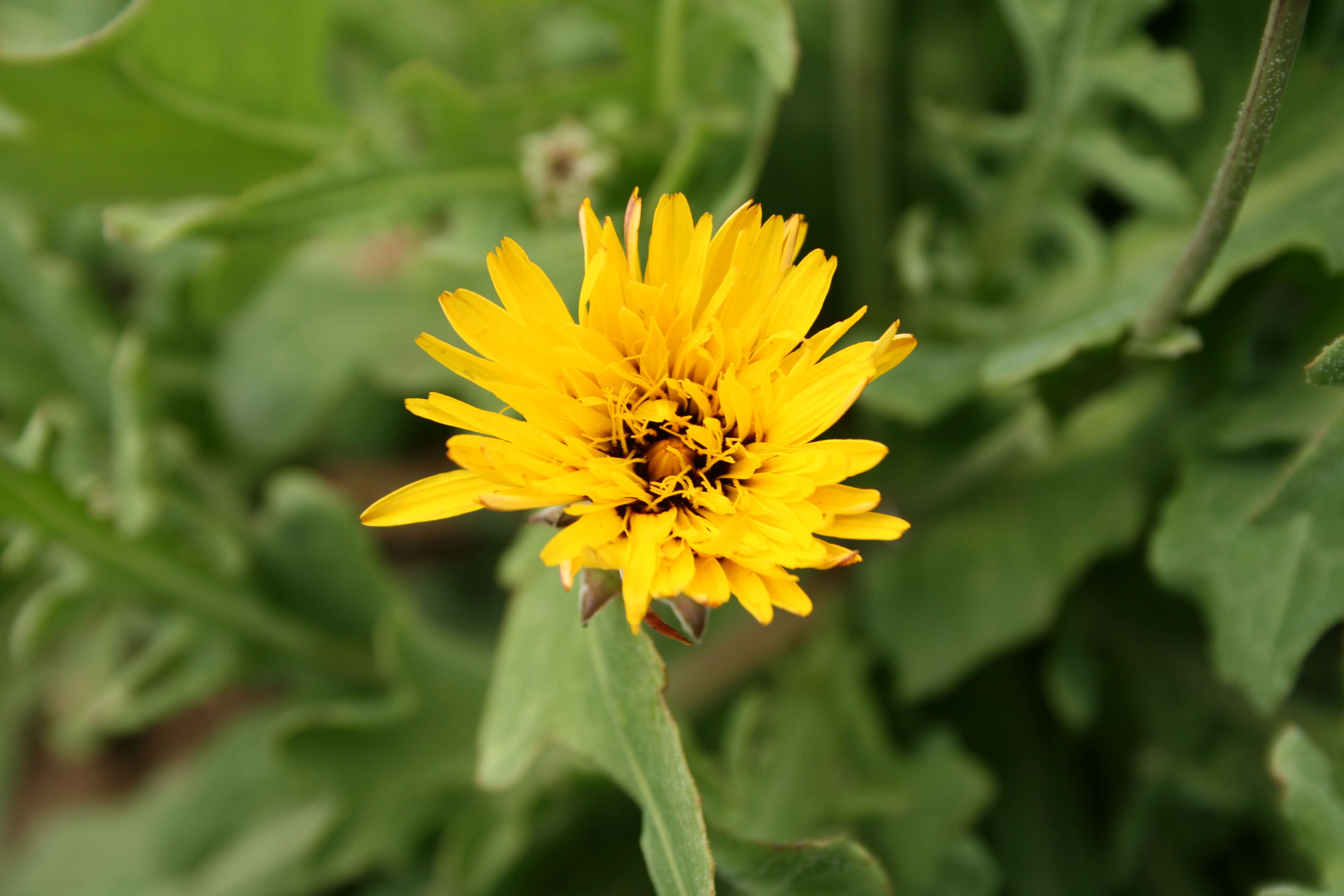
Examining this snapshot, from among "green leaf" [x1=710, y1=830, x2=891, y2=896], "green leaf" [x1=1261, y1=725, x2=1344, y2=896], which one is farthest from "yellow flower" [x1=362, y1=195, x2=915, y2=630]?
"green leaf" [x1=1261, y1=725, x2=1344, y2=896]

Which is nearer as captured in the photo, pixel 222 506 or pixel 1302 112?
pixel 1302 112

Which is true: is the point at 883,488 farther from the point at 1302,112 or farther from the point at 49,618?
the point at 49,618

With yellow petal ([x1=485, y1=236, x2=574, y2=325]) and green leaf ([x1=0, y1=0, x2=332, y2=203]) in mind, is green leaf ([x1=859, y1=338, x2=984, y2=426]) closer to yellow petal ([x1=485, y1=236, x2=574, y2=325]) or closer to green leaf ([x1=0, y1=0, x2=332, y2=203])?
yellow petal ([x1=485, y1=236, x2=574, y2=325])

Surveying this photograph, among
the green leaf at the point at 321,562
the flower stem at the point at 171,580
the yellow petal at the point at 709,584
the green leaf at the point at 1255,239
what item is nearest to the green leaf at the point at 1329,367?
the green leaf at the point at 1255,239

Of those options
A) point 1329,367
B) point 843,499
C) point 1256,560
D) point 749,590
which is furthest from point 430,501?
→ point 1256,560

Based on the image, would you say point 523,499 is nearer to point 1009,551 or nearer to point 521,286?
point 521,286

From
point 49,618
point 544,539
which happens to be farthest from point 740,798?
point 49,618
